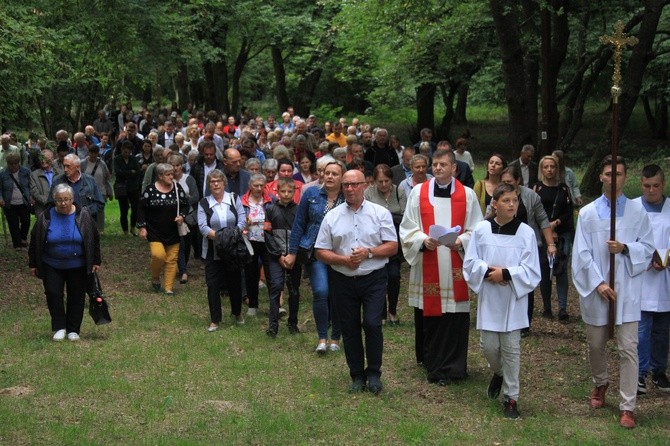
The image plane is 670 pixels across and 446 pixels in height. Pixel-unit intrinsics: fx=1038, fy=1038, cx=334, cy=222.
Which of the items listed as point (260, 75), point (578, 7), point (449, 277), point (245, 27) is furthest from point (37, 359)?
point (260, 75)

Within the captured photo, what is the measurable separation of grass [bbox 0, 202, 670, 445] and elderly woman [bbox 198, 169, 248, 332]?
0.29 meters

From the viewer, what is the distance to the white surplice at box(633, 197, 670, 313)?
373 inches

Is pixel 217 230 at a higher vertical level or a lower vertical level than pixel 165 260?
higher

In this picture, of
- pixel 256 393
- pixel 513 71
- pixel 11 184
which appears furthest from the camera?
pixel 513 71

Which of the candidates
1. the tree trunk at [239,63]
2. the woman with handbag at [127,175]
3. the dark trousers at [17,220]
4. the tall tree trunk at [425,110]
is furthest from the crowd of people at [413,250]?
the tree trunk at [239,63]

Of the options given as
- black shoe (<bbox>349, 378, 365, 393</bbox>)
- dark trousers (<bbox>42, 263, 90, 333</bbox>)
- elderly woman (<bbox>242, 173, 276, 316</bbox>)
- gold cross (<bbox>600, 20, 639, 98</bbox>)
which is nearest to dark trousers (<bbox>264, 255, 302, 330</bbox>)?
elderly woman (<bbox>242, 173, 276, 316</bbox>)

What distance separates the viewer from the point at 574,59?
110ft

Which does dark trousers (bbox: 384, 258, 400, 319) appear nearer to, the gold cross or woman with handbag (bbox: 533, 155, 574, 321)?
woman with handbag (bbox: 533, 155, 574, 321)

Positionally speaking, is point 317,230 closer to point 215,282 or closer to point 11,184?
point 215,282

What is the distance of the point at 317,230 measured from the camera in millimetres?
11047

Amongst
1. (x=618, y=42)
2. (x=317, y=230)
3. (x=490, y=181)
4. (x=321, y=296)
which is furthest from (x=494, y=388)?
(x=490, y=181)

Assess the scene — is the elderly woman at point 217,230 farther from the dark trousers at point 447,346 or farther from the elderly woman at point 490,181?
the dark trousers at point 447,346

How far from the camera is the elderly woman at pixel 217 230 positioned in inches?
505

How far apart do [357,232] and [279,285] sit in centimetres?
302
